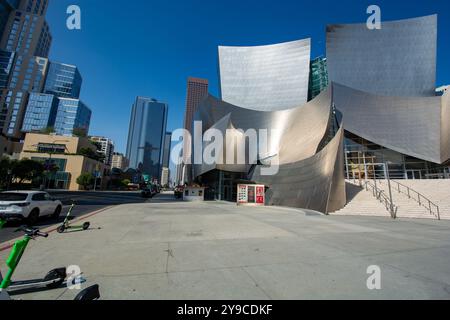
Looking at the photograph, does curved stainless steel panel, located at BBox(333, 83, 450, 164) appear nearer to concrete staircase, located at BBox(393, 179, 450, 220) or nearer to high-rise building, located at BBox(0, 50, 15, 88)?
concrete staircase, located at BBox(393, 179, 450, 220)

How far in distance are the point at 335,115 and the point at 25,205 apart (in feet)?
138

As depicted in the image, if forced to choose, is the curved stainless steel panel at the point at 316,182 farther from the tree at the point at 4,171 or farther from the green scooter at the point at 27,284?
the tree at the point at 4,171

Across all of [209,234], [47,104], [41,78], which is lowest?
[209,234]

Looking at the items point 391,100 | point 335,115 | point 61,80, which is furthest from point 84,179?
point 61,80

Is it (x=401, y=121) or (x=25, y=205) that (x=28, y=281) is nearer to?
(x=25, y=205)

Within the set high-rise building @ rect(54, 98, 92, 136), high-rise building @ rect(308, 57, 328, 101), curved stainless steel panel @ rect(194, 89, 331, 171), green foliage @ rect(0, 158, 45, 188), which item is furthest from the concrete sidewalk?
high-rise building @ rect(54, 98, 92, 136)

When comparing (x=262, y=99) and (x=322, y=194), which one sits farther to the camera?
(x=262, y=99)

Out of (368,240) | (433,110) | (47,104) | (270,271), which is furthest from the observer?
(47,104)

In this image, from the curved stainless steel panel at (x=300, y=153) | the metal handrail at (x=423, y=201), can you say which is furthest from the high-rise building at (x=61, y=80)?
the metal handrail at (x=423, y=201)

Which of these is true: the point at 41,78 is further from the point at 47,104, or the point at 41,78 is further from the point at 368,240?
the point at 368,240

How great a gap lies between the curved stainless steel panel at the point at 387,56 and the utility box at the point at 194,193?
40.9 m
